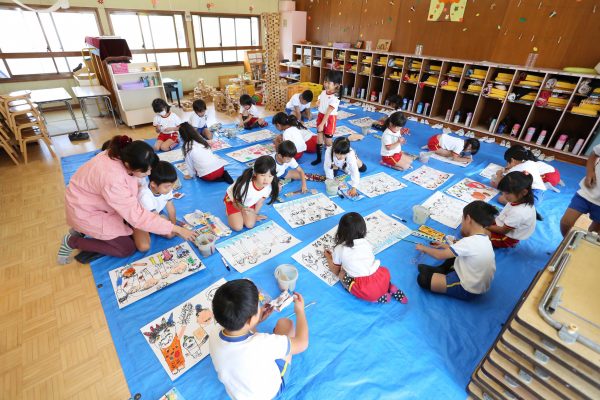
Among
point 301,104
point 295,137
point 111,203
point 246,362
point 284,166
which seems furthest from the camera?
point 301,104

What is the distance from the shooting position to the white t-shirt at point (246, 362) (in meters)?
1.14

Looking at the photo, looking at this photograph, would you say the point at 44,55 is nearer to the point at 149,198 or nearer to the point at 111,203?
the point at 149,198

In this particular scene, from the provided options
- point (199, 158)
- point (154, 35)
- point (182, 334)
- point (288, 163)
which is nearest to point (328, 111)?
point (288, 163)

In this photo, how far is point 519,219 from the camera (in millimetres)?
2354

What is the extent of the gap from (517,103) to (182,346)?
611 centimetres

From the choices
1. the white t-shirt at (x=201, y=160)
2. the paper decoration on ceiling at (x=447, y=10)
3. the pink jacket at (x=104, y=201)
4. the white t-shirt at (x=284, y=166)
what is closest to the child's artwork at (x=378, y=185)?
the white t-shirt at (x=284, y=166)

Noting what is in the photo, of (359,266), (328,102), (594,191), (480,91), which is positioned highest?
(480,91)

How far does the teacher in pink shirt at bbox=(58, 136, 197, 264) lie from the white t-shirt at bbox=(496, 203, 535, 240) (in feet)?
8.66

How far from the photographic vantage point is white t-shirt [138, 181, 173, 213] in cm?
236

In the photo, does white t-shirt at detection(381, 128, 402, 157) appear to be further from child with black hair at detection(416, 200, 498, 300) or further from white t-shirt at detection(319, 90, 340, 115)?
child with black hair at detection(416, 200, 498, 300)

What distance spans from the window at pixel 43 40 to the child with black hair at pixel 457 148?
7.91 meters

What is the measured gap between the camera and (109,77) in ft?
17.1

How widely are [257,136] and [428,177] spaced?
2.82 m

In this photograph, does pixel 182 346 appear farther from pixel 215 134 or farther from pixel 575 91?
pixel 575 91
